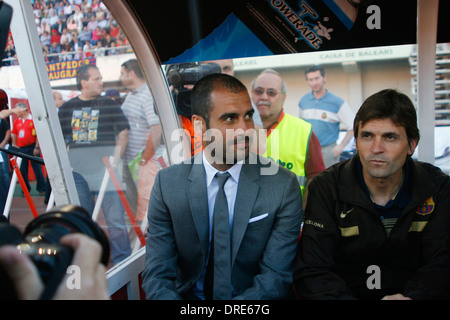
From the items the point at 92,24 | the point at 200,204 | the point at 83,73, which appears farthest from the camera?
the point at 92,24

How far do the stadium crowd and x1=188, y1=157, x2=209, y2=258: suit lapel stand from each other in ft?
6.24

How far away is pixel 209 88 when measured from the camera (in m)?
2.07

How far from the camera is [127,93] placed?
12.3 ft

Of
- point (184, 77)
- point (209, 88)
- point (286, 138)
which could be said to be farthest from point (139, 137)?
point (209, 88)

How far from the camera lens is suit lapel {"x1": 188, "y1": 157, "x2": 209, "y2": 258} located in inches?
72.0

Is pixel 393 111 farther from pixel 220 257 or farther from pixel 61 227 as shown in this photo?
pixel 61 227

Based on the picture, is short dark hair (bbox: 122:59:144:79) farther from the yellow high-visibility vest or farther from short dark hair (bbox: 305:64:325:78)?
short dark hair (bbox: 305:64:325:78)

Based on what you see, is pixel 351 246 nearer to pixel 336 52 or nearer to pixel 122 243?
pixel 336 52

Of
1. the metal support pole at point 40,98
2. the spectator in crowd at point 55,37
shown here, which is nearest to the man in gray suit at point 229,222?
the metal support pole at point 40,98

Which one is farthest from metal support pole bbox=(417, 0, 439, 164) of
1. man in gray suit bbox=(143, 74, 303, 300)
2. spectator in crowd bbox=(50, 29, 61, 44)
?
spectator in crowd bbox=(50, 29, 61, 44)

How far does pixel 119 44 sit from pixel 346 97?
264 centimetres

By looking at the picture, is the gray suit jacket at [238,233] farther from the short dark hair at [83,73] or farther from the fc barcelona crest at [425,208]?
the short dark hair at [83,73]

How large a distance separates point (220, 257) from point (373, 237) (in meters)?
0.72

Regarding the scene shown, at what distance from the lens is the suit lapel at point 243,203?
5.84 feet
